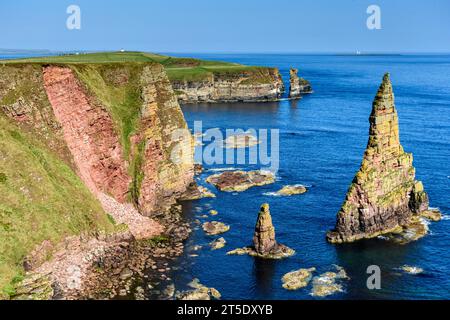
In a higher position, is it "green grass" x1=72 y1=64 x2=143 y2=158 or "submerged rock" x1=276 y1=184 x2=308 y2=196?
"green grass" x1=72 y1=64 x2=143 y2=158

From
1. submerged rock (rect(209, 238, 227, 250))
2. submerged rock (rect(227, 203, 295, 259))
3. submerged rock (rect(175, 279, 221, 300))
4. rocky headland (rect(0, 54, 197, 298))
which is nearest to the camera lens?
submerged rock (rect(175, 279, 221, 300))

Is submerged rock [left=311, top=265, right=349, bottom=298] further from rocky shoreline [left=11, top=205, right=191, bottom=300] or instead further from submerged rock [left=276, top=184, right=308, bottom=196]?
submerged rock [left=276, top=184, right=308, bottom=196]

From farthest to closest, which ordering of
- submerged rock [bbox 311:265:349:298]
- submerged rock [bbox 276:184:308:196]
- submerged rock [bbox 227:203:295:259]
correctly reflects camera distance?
1. submerged rock [bbox 276:184:308:196]
2. submerged rock [bbox 227:203:295:259]
3. submerged rock [bbox 311:265:349:298]

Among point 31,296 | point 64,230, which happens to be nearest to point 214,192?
point 64,230

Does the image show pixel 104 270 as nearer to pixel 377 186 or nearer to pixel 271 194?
pixel 377 186

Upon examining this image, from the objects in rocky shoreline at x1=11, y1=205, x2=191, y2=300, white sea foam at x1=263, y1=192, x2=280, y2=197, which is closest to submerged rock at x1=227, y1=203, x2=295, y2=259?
rocky shoreline at x1=11, y1=205, x2=191, y2=300

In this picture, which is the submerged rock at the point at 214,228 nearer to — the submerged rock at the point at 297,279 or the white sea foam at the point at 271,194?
the submerged rock at the point at 297,279

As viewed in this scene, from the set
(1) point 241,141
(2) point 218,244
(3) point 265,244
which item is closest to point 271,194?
(2) point 218,244
